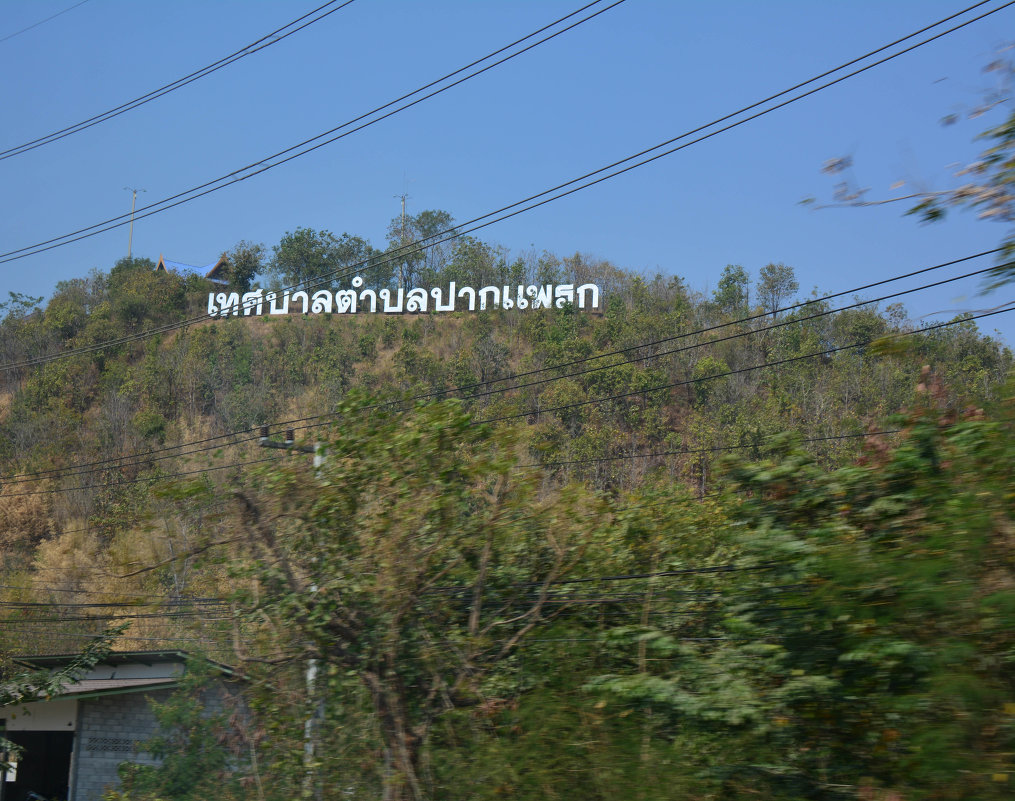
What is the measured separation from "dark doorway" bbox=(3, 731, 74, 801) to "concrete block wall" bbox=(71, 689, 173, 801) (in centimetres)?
359

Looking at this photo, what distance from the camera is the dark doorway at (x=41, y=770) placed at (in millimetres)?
18828

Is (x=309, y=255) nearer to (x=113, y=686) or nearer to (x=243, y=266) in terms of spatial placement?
(x=243, y=266)

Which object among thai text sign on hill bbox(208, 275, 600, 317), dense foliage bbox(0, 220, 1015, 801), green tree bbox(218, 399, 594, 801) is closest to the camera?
dense foliage bbox(0, 220, 1015, 801)

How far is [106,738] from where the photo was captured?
15.7 meters

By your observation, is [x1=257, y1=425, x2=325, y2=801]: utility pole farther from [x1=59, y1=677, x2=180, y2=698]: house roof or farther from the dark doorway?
the dark doorway

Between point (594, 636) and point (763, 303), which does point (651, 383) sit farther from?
point (594, 636)

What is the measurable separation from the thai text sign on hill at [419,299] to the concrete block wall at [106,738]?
149 feet

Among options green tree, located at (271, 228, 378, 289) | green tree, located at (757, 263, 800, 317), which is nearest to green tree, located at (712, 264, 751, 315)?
green tree, located at (757, 263, 800, 317)

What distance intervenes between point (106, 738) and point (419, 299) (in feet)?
173

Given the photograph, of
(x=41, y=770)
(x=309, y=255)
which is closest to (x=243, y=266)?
(x=309, y=255)

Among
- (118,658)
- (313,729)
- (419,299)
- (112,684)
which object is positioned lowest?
(112,684)

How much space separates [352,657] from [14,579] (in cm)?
3421

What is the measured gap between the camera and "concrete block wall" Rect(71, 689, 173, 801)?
1555 centimetres

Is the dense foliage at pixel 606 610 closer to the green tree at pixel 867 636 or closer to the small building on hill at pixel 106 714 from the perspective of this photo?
the green tree at pixel 867 636
